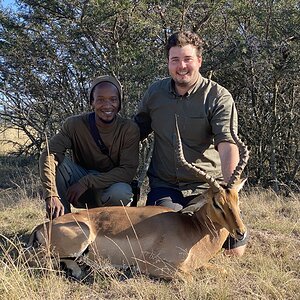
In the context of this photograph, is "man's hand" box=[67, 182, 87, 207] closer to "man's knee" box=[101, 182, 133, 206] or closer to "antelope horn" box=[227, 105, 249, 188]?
"man's knee" box=[101, 182, 133, 206]

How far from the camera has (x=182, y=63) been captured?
16.8 ft

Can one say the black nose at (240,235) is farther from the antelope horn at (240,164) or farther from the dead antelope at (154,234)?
the antelope horn at (240,164)

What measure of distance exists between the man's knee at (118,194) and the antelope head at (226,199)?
4.20ft

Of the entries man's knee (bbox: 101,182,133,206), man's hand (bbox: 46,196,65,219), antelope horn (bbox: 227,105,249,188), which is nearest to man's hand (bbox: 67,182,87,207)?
man's knee (bbox: 101,182,133,206)

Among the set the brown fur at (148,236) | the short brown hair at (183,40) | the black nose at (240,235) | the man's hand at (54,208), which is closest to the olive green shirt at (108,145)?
the man's hand at (54,208)

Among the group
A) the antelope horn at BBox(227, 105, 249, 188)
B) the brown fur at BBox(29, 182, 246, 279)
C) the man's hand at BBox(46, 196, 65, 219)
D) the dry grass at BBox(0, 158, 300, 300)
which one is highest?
the antelope horn at BBox(227, 105, 249, 188)

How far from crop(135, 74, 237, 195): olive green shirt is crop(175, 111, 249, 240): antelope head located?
78 cm

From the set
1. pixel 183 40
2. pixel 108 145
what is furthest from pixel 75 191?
pixel 183 40

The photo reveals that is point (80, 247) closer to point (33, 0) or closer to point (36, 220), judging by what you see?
point (36, 220)

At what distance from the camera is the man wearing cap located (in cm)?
530

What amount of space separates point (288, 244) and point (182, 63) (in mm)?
2189

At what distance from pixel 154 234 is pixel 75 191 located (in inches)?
52.7

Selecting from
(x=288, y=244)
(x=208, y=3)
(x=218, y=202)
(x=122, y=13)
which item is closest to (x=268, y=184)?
(x=208, y=3)

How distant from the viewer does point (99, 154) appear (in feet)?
18.2
